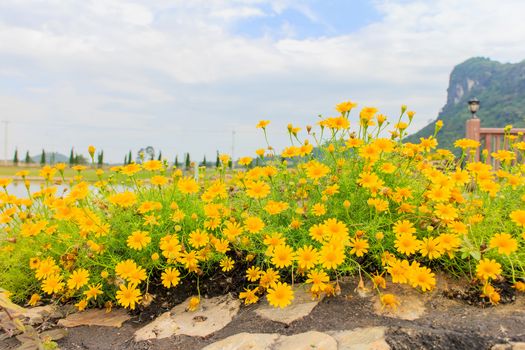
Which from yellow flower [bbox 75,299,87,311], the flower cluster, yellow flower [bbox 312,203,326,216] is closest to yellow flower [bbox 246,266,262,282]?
the flower cluster

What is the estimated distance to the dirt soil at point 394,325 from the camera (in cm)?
175

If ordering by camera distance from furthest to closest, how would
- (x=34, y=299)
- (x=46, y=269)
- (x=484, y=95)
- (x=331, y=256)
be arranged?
(x=484, y=95)
(x=34, y=299)
(x=46, y=269)
(x=331, y=256)

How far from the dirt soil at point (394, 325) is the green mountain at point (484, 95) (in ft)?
109

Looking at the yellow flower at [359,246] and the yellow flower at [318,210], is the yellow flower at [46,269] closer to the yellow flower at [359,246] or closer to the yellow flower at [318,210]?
the yellow flower at [318,210]

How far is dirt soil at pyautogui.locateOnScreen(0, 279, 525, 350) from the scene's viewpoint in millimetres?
1748

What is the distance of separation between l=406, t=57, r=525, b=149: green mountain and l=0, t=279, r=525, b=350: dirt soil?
33.3 metres

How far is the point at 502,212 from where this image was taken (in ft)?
8.43

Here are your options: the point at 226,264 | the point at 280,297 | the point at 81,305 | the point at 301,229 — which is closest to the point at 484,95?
the point at 301,229

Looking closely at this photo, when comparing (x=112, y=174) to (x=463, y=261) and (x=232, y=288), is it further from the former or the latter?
(x=463, y=261)

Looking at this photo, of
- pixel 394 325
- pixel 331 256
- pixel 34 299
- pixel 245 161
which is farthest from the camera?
pixel 245 161

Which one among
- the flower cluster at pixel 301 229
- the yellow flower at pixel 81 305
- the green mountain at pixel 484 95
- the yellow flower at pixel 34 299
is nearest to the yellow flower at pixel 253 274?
the flower cluster at pixel 301 229

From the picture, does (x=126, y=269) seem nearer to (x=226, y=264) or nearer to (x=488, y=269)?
(x=226, y=264)

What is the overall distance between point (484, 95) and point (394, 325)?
10200 centimetres

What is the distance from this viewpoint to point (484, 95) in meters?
91.2
